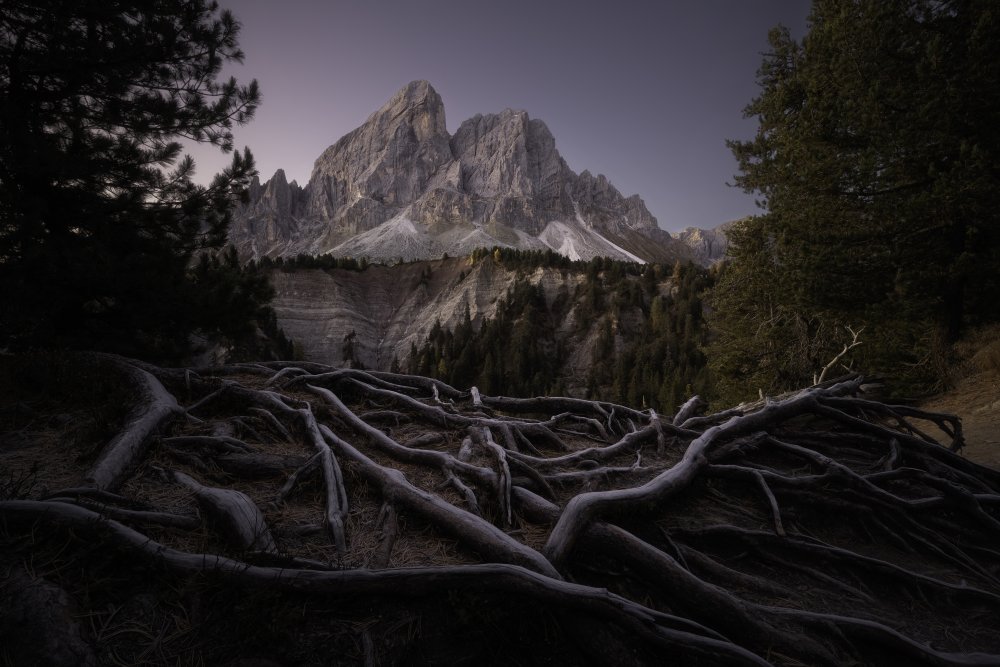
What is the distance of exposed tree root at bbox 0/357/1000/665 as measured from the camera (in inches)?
89.9

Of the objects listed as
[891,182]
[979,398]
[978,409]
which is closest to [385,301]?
[891,182]

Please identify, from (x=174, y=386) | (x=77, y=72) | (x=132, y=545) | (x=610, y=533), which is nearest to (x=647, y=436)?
(x=610, y=533)

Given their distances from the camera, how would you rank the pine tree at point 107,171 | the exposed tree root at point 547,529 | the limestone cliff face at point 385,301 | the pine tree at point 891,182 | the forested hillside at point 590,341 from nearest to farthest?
the exposed tree root at point 547,529, the pine tree at point 107,171, the pine tree at point 891,182, the forested hillside at point 590,341, the limestone cliff face at point 385,301

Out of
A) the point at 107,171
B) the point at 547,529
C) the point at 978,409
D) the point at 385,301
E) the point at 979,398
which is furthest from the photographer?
the point at 385,301

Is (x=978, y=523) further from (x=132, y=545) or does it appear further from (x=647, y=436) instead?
(x=132, y=545)

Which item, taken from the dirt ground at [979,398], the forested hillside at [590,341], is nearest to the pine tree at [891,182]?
the dirt ground at [979,398]

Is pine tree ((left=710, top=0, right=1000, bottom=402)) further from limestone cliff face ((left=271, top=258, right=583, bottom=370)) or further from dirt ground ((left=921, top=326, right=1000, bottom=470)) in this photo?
limestone cliff face ((left=271, top=258, right=583, bottom=370))

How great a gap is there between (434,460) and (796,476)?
3920mm

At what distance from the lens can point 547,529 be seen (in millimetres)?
3463

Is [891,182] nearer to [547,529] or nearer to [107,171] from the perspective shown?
[547,529]

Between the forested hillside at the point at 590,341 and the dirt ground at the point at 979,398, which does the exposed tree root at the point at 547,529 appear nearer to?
the dirt ground at the point at 979,398

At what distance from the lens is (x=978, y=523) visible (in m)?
4.29

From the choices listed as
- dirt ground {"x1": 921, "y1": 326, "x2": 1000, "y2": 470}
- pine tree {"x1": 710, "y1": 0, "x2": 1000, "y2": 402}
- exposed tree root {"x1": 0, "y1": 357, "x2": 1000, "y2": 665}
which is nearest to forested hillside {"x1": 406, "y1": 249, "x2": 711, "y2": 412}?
pine tree {"x1": 710, "y1": 0, "x2": 1000, "y2": 402}

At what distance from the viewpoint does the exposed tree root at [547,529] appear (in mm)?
2283
